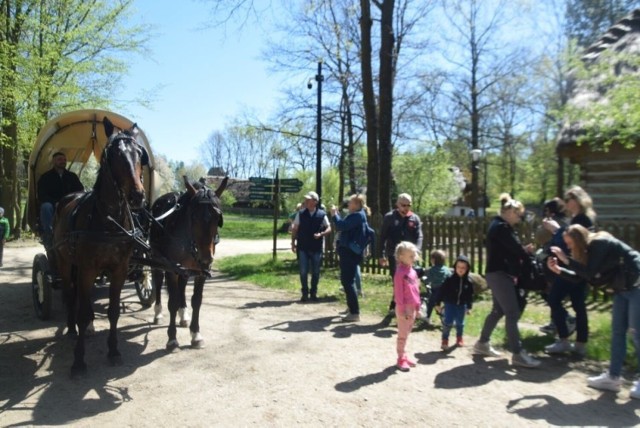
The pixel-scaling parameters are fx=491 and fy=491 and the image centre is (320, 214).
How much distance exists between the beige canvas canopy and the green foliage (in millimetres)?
24540

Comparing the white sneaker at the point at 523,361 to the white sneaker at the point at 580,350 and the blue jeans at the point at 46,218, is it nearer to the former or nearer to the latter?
the white sneaker at the point at 580,350

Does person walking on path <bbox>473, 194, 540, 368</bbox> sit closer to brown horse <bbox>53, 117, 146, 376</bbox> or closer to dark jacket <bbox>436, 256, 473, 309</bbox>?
dark jacket <bbox>436, 256, 473, 309</bbox>

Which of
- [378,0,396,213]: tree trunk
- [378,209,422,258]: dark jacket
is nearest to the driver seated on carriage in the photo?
[378,209,422,258]: dark jacket

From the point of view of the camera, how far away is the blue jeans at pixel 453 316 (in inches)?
250

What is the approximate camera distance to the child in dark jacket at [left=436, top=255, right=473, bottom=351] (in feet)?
20.7

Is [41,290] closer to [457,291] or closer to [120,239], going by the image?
[120,239]

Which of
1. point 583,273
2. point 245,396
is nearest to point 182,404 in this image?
point 245,396

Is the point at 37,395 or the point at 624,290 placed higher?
the point at 624,290

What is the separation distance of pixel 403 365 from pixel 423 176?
27.3 metres

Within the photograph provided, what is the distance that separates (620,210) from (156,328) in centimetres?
1249

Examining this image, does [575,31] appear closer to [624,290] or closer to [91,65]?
[91,65]

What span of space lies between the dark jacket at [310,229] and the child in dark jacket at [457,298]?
3526 mm

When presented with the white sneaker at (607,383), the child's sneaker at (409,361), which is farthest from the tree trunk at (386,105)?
the white sneaker at (607,383)

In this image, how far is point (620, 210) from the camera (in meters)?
13.5
